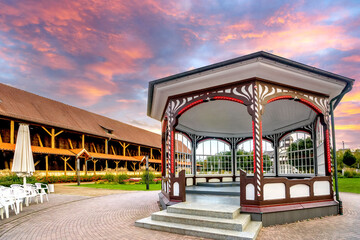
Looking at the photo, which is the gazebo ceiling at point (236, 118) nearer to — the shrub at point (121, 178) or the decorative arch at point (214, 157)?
the decorative arch at point (214, 157)

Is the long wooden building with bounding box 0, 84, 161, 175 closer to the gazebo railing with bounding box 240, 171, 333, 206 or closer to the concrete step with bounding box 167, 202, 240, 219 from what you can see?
the concrete step with bounding box 167, 202, 240, 219

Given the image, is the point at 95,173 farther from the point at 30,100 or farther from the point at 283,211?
the point at 283,211

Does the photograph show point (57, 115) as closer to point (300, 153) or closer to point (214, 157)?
point (214, 157)

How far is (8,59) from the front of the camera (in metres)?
12.0

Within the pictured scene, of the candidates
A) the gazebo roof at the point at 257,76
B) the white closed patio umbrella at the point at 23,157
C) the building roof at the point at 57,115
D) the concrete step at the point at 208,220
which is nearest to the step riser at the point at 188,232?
the concrete step at the point at 208,220

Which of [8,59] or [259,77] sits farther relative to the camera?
[8,59]

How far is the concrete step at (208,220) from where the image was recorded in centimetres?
521

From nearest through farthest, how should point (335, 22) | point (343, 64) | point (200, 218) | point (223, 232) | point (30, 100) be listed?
point (223, 232)
point (200, 218)
point (335, 22)
point (343, 64)
point (30, 100)

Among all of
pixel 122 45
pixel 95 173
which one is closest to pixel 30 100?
pixel 95 173

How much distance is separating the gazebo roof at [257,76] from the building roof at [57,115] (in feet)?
55.0

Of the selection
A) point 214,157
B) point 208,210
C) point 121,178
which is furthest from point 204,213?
point 121,178

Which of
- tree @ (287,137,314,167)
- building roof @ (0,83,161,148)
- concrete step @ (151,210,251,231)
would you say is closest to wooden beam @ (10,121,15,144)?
building roof @ (0,83,161,148)

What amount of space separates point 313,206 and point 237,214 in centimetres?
241

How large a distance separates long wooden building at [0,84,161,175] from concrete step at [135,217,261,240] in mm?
17262
